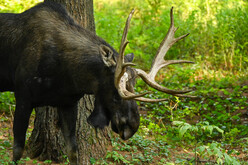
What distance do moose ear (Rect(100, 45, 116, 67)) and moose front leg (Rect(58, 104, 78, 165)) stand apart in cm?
114

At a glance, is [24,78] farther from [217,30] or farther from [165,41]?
[217,30]

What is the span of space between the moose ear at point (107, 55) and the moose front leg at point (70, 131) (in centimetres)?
114

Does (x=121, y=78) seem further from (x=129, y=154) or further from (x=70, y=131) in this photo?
(x=129, y=154)

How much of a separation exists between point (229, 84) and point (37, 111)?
5362mm

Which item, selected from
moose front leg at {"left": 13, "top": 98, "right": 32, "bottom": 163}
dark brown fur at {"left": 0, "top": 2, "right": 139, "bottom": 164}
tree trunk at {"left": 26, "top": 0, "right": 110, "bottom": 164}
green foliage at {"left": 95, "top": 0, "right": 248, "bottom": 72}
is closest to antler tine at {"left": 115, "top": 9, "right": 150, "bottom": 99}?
dark brown fur at {"left": 0, "top": 2, "right": 139, "bottom": 164}

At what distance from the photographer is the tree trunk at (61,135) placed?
5.79 meters

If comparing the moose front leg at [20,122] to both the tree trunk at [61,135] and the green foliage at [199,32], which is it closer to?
the tree trunk at [61,135]

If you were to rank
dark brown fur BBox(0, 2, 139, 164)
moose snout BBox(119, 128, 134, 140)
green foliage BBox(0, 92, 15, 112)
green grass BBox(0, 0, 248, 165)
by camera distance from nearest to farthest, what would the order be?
moose snout BBox(119, 128, 134, 140) → dark brown fur BBox(0, 2, 139, 164) → green grass BBox(0, 0, 248, 165) → green foliage BBox(0, 92, 15, 112)

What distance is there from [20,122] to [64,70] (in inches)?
34.8

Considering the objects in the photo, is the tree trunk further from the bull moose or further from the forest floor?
the bull moose

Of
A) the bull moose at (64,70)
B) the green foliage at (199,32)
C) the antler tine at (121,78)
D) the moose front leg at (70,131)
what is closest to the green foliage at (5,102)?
the bull moose at (64,70)

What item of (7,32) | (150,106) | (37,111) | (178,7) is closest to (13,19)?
(7,32)

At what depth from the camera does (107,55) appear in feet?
14.5

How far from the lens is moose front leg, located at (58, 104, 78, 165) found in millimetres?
5316
